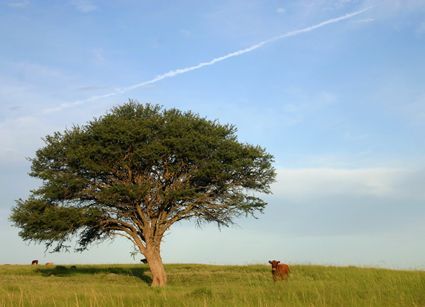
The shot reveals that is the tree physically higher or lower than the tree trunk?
higher

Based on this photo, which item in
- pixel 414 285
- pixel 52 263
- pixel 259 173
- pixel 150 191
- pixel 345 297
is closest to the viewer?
pixel 345 297

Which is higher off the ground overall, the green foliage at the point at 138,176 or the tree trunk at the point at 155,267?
the green foliage at the point at 138,176

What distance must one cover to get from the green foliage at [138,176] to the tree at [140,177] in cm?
6

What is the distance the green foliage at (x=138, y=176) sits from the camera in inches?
1246

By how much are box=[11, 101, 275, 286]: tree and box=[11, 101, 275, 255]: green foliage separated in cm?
6

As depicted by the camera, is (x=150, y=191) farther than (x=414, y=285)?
Yes

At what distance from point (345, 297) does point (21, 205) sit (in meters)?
26.0

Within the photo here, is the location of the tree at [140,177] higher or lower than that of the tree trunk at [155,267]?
higher

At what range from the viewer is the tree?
1246 inches

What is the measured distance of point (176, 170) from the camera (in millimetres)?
32750

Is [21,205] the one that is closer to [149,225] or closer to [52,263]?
[149,225]

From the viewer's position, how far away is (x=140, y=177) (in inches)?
1297

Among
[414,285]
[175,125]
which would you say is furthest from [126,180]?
[414,285]

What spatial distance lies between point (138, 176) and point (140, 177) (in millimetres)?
151
